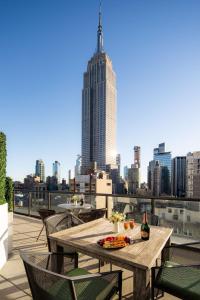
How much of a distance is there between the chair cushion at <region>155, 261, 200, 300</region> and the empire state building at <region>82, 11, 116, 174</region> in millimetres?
107989

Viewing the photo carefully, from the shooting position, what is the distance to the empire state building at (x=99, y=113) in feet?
379

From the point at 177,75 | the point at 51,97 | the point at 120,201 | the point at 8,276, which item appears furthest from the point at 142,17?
the point at 51,97

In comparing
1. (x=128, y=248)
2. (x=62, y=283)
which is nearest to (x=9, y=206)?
(x=128, y=248)

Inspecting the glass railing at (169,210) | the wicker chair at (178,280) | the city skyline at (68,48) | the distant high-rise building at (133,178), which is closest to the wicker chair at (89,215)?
the glass railing at (169,210)

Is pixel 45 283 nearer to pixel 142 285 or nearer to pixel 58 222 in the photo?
pixel 142 285

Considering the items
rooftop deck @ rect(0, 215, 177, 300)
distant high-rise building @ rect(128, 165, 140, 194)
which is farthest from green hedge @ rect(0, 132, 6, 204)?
distant high-rise building @ rect(128, 165, 140, 194)

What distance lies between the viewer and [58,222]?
3.52 m

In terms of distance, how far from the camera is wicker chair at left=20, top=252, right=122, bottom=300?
1.53 meters

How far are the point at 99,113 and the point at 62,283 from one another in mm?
120585

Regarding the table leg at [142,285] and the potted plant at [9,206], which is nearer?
the table leg at [142,285]

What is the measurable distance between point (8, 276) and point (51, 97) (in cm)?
1858

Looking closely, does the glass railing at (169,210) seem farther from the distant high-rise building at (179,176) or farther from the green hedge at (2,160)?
the distant high-rise building at (179,176)

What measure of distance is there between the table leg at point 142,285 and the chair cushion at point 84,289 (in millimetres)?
239

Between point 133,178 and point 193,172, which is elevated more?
point 193,172
